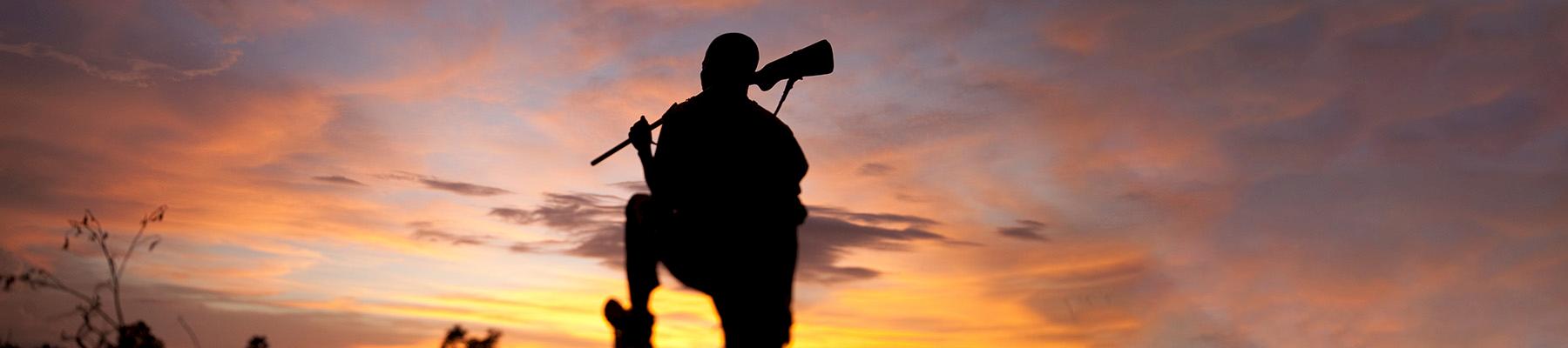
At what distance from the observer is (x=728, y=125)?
7.78m

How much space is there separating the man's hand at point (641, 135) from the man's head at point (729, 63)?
53 cm

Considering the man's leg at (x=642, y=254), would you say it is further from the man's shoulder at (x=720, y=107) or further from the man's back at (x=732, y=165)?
the man's shoulder at (x=720, y=107)

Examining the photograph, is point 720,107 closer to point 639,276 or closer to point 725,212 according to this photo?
point 725,212

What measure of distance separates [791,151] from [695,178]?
0.66 meters

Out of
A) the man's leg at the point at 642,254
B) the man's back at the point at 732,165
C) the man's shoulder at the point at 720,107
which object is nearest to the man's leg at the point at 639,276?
the man's leg at the point at 642,254

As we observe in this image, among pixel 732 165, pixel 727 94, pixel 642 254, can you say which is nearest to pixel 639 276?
pixel 642 254

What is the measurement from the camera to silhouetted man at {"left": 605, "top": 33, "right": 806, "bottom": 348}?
7.54 m

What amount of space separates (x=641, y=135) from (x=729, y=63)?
2.66 ft

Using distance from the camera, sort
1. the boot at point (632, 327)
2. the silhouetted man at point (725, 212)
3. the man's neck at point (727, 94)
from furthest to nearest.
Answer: the man's neck at point (727, 94), the boot at point (632, 327), the silhouetted man at point (725, 212)

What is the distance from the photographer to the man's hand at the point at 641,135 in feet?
26.8

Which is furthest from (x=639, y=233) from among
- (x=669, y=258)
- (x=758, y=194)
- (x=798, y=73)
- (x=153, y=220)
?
(x=153, y=220)

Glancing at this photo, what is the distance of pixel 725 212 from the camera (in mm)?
7578

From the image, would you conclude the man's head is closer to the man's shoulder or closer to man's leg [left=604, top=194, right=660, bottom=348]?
the man's shoulder

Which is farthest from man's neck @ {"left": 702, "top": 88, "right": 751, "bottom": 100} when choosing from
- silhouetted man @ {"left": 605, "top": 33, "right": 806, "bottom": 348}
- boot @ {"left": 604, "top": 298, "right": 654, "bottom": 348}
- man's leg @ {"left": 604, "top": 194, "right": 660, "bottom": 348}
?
boot @ {"left": 604, "top": 298, "right": 654, "bottom": 348}
